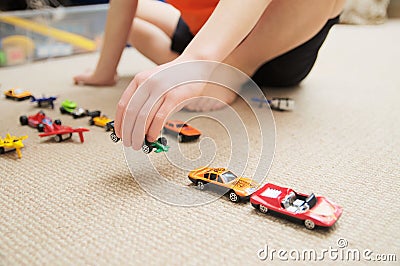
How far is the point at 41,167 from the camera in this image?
562mm

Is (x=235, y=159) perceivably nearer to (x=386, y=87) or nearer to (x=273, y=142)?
(x=273, y=142)

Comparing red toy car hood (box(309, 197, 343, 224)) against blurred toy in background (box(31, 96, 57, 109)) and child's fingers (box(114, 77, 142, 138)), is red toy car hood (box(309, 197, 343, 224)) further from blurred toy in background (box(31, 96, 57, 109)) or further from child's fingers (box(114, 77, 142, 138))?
blurred toy in background (box(31, 96, 57, 109))

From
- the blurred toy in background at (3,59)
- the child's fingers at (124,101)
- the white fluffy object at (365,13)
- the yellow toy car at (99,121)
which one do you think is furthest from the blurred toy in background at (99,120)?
the white fluffy object at (365,13)

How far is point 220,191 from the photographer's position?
48 centimetres

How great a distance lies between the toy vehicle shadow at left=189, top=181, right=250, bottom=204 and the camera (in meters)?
0.47

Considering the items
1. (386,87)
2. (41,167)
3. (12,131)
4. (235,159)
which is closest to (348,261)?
(235,159)

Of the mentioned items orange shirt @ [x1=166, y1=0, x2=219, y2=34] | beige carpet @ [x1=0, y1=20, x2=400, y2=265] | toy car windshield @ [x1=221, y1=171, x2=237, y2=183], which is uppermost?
orange shirt @ [x1=166, y1=0, x2=219, y2=34]

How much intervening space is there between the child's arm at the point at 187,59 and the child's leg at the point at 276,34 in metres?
0.17

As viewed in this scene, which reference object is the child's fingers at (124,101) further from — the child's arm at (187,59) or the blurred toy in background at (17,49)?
the blurred toy in background at (17,49)

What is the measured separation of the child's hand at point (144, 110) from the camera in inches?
18.9

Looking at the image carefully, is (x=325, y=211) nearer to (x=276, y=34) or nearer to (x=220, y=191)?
(x=220, y=191)

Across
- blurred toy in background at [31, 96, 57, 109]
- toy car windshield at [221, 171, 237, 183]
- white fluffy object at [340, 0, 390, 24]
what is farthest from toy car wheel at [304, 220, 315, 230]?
white fluffy object at [340, 0, 390, 24]

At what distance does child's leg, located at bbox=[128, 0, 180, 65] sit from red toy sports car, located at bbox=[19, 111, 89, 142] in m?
0.36

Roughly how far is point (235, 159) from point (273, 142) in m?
0.09
